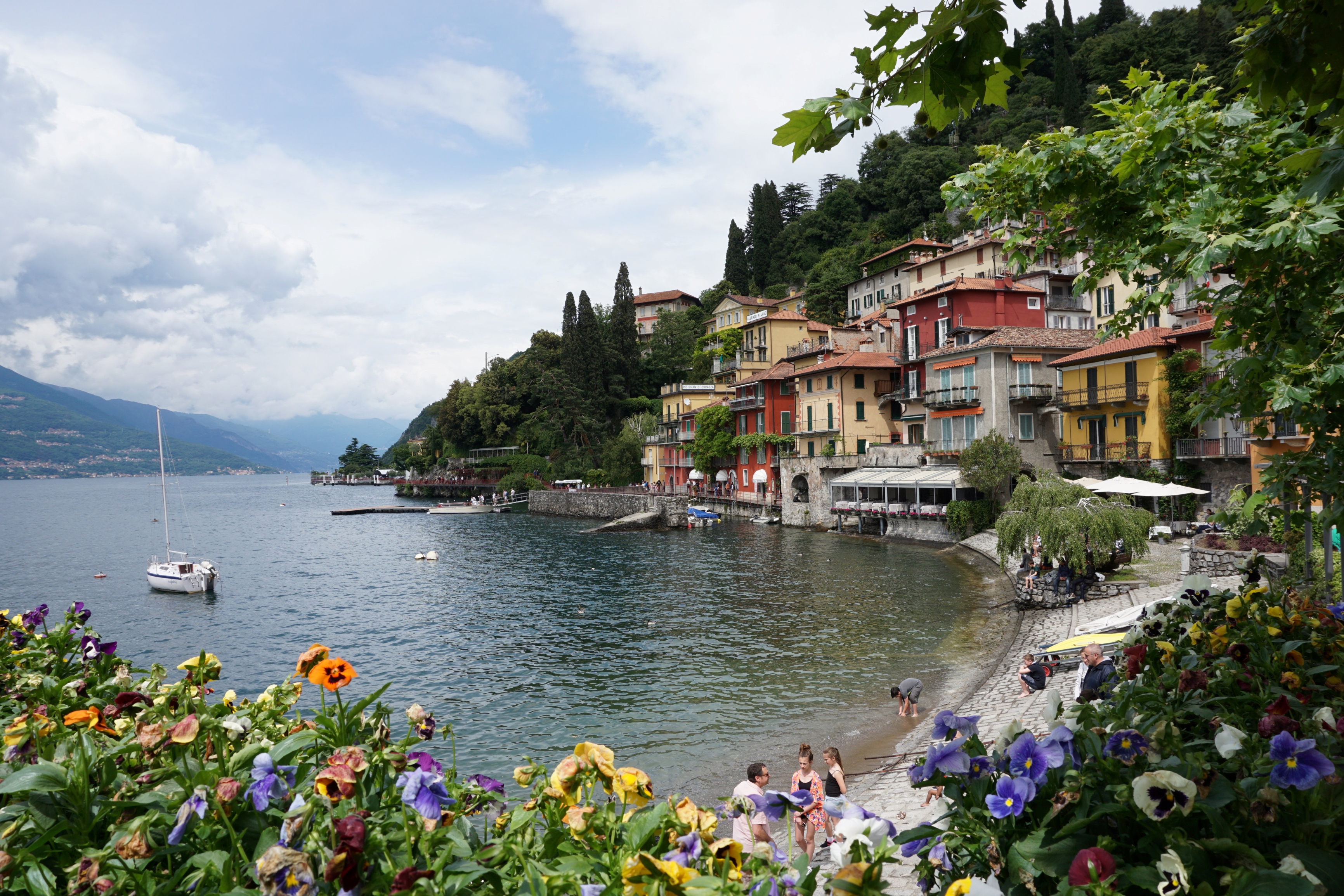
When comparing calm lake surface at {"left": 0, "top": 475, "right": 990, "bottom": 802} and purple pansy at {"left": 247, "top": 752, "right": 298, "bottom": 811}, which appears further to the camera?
calm lake surface at {"left": 0, "top": 475, "right": 990, "bottom": 802}

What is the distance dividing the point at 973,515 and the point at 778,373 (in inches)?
824

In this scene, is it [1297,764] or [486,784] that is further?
[486,784]

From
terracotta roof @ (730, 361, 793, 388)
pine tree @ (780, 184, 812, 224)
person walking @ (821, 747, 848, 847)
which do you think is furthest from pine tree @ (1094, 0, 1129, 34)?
person walking @ (821, 747, 848, 847)

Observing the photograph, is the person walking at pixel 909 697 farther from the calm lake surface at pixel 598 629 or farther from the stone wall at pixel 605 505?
the stone wall at pixel 605 505

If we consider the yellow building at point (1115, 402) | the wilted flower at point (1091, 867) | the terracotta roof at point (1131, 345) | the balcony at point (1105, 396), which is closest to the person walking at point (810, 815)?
the wilted flower at point (1091, 867)

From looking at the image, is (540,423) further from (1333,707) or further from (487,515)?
(1333,707)

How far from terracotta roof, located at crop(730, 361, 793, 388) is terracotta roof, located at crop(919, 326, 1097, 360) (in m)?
12.6

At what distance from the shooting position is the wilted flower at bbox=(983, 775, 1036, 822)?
87.4 inches

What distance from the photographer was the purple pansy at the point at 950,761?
2.42 meters

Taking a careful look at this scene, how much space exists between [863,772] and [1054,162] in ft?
30.4

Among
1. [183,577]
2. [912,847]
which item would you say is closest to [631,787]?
[912,847]

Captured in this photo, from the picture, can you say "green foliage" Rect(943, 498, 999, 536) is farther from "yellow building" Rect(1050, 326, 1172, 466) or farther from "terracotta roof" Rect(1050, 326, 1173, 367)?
"terracotta roof" Rect(1050, 326, 1173, 367)

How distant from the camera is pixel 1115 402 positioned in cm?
3391

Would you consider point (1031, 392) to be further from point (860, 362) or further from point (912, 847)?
point (912, 847)
